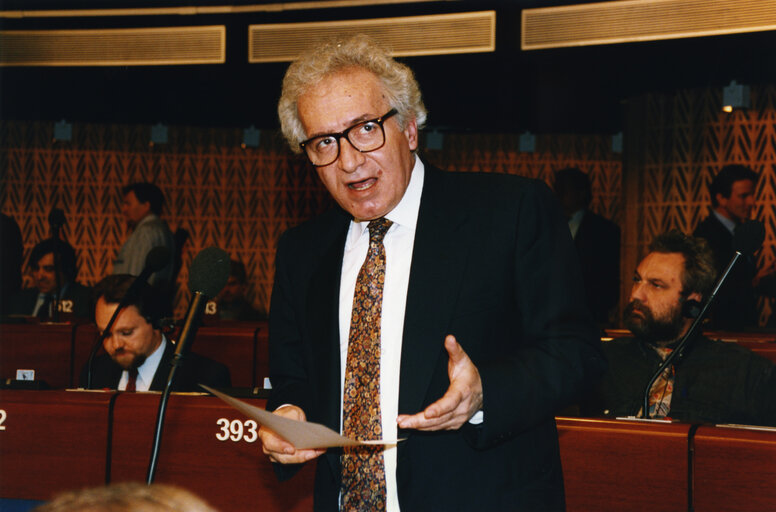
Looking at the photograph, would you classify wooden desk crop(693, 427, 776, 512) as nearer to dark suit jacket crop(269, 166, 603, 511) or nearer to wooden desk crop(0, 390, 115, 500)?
dark suit jacket crop(269, 166, 603, 511)

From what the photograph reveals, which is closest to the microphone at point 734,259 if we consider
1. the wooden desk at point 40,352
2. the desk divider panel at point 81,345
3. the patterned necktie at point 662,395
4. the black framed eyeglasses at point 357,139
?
the patterned necktie at point 662,395

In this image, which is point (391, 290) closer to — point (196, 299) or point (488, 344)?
point (488, 344)

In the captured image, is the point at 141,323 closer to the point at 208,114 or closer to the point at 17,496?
the point at 17,496

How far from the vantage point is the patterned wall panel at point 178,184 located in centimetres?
1058

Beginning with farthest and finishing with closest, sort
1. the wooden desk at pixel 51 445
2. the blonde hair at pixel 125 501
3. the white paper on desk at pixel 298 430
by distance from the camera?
the wooden desk at pixel 51 445, the white paper on desk at pixel 298 430, the blonde hair at pixel 125 501

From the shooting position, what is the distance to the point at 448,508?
1595 mm

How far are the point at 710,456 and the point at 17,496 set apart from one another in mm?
1834

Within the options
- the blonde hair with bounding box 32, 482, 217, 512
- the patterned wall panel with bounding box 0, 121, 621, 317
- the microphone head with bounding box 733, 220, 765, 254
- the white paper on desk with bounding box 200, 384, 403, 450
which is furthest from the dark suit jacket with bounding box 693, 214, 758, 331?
the blonde hair with bounding box 32, 482, 217, 512

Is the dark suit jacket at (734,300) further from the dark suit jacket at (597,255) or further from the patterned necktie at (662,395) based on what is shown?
the patterned necktie at (662,395)

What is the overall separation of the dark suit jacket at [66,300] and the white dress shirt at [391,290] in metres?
4.74

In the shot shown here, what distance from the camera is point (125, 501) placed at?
2.06 ft

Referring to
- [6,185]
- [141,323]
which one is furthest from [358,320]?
[6,185]

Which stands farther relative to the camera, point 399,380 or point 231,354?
point 231,354

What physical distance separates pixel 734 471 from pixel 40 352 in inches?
150
